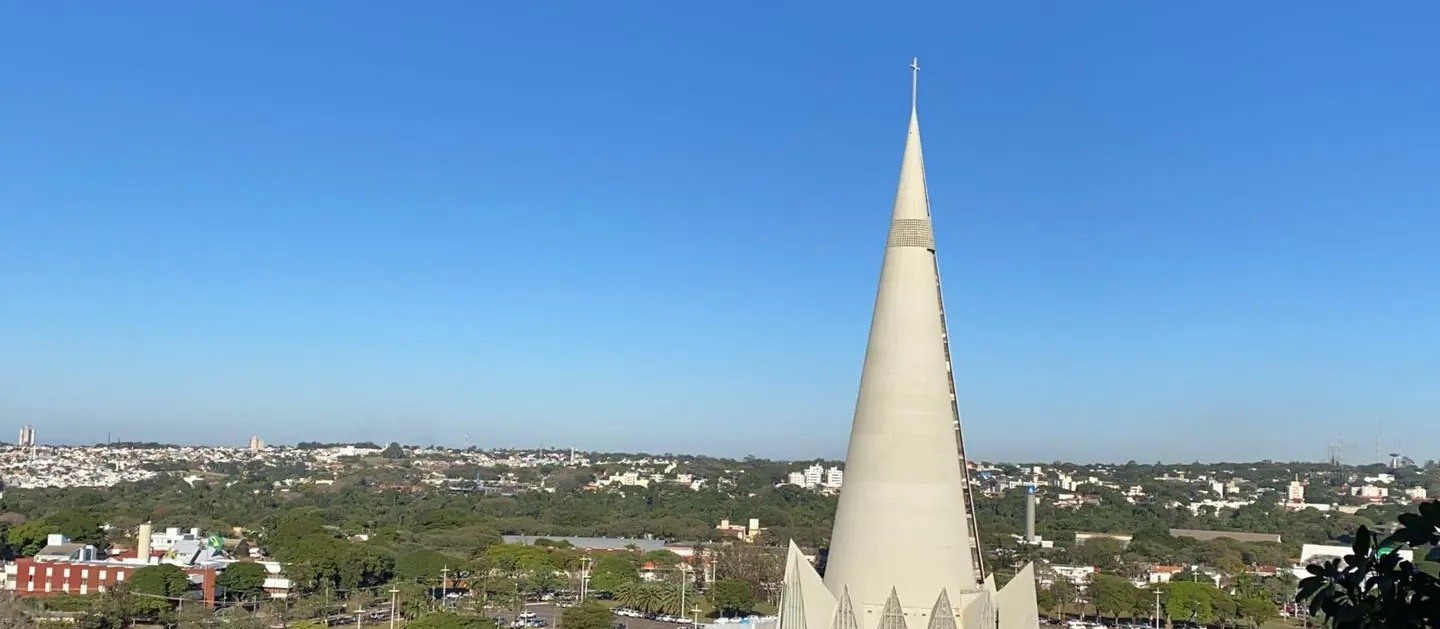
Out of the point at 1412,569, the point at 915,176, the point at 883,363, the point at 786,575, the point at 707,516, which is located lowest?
the point at 707,516

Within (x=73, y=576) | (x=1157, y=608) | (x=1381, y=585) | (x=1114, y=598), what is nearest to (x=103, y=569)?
(x=73, y=576)

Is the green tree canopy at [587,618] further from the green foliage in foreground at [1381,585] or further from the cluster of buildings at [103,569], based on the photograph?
the green foliage in foreground at [1381,585]

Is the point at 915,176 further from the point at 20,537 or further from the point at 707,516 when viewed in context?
the point at 707,516

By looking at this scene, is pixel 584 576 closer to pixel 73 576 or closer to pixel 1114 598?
pixel 73 576

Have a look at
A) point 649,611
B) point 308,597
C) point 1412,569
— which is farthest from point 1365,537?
point 308,597

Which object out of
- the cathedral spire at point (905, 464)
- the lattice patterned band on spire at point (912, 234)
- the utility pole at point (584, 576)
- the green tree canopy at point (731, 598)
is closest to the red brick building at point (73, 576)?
the utility pole at point (584, 576)
